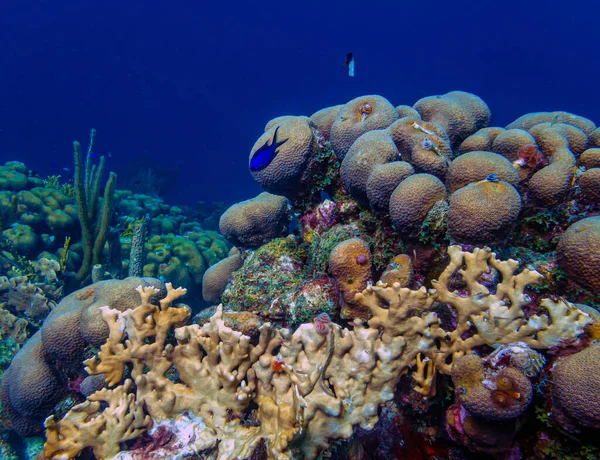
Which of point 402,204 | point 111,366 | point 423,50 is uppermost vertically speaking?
point 423,50

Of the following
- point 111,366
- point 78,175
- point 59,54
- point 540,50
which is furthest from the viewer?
point 540,50

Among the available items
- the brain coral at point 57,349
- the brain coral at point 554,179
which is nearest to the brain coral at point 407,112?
the brain coral at point 554,179

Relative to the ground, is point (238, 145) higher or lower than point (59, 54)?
lower

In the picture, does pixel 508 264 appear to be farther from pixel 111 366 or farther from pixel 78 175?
pixel 78 175

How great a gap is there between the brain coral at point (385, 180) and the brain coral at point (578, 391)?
1.90 meters

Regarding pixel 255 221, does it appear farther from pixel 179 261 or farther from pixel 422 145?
pixel 179 261

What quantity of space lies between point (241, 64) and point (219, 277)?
10913 centimetres

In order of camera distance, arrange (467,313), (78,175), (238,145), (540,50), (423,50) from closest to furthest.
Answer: (467,313) → (78,175) → (238,145) → (540,50) → (423,50)

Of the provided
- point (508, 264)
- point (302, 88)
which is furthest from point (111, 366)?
point (302, 88)

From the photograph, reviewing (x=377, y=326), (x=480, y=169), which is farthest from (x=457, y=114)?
(x=377, y=326)

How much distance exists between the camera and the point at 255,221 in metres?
5.02

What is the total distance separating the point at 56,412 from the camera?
13.1 feet

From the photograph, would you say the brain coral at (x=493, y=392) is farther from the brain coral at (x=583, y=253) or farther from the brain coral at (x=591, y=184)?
the brain coral at (x=591, y=184)

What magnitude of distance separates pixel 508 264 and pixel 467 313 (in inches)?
18.4
